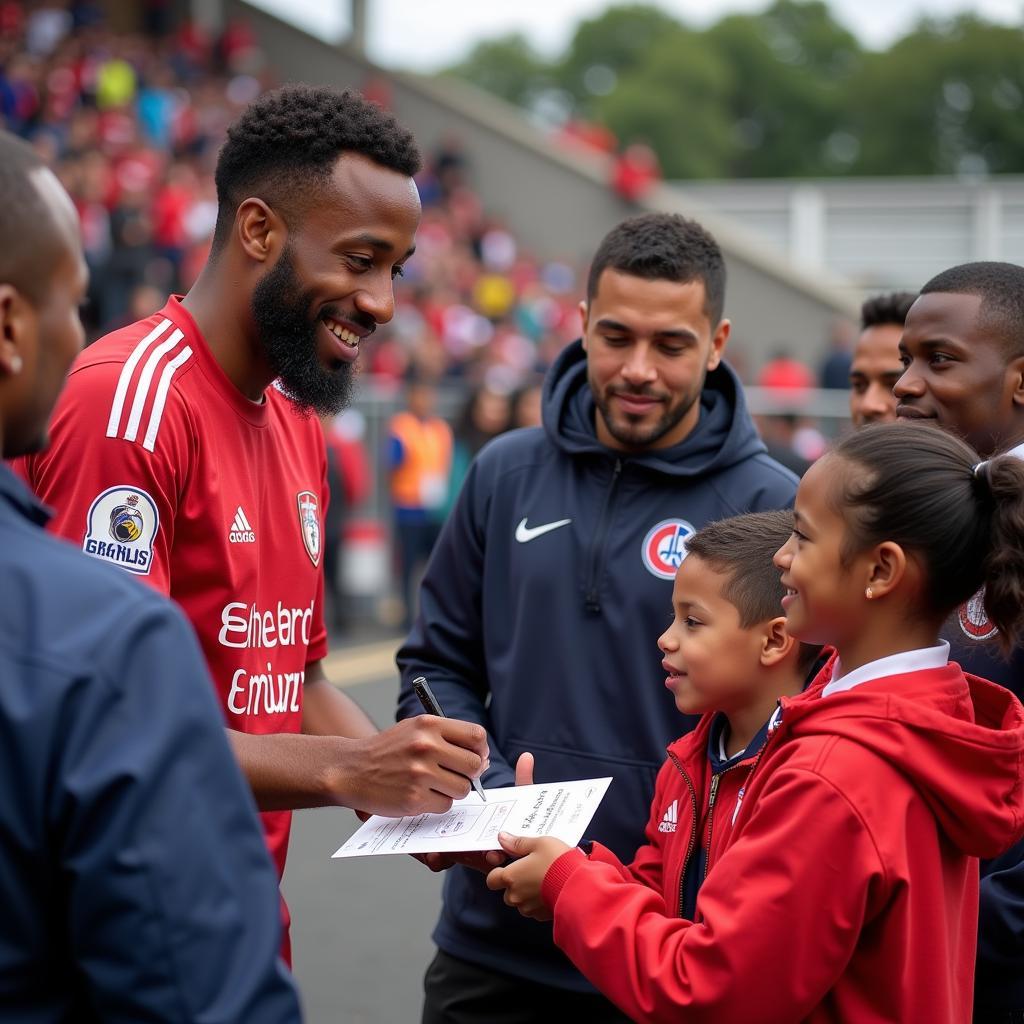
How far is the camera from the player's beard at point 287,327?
2.81 metres

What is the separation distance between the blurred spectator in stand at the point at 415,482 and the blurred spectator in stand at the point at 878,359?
28.3 ft

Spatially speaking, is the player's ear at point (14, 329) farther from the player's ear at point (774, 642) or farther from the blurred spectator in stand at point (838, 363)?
the blurred spectator in stand at point (838, 363)

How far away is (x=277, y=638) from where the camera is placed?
2.86 metres

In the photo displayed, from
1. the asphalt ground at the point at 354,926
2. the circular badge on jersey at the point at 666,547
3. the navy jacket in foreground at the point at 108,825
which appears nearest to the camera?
the navy jacket in foreground at the point at 108,825

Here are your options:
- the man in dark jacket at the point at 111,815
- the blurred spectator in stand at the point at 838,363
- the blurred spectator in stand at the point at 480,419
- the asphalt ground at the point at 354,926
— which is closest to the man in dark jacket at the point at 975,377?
the man in dark jacket at the point at 111,815

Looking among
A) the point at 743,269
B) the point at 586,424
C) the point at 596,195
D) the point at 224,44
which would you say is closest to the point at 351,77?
the point at 224,44

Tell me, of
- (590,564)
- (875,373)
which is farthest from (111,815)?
(875,373)

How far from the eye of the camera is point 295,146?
2.87 meters

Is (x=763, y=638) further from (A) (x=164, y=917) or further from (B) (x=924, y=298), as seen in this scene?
(A) (x=164, y=917)

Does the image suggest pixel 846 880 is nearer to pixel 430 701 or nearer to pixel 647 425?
pixel 430 701

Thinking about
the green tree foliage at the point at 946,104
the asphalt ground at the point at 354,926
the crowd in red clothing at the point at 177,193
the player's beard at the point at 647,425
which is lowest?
the asphalt ground at the point at 354,926

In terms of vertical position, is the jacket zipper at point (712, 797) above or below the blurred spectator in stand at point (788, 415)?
below

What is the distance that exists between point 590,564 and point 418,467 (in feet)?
32.5

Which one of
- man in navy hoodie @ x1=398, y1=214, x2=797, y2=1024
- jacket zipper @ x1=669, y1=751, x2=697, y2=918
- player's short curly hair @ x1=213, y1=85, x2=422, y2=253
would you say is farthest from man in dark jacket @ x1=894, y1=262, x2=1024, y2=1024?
player's short curly hair @ x1=213, y1=85, x2=422, y2=253
